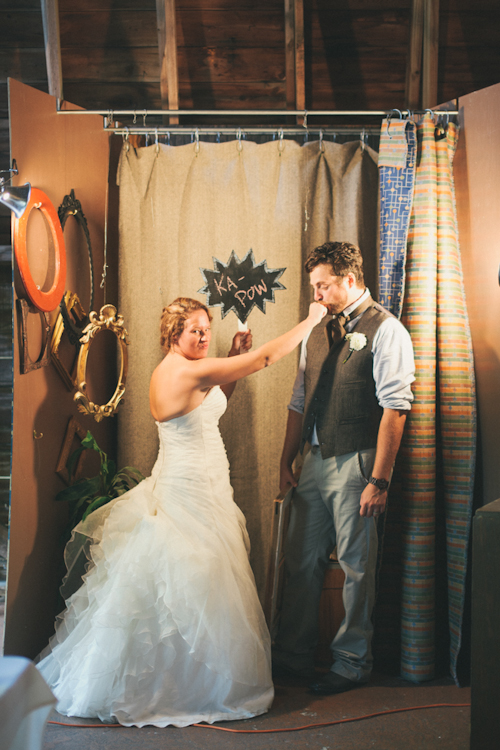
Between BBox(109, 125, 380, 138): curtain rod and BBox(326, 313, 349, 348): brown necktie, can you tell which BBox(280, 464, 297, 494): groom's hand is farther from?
BBox(109, 125, 380, 138): curtain rod

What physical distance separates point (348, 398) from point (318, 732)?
1.25 m

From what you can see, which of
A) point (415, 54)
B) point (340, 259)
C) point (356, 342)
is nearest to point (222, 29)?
point (415, 54)

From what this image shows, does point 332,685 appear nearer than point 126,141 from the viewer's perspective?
Yes

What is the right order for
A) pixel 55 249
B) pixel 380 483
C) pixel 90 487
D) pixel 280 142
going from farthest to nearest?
pixel 280 142, pixel 90 487, pixel 55 249, pixel 380 483

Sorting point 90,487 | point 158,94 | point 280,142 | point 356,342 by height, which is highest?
point 158,94

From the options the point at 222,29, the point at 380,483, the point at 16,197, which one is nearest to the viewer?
the point at 16,197

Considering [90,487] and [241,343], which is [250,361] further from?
[90,487]

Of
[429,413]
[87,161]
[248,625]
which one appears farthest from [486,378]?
[87,161]

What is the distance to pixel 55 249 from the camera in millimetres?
2607

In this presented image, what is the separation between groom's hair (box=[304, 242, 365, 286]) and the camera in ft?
8.63

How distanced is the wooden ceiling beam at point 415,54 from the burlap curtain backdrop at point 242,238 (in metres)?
0.41

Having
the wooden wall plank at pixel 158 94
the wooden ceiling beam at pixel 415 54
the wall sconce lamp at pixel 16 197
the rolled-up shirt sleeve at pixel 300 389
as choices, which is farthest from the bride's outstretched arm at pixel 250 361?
the wooden wall plank at pixel 158 94

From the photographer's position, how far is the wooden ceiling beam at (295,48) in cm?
308

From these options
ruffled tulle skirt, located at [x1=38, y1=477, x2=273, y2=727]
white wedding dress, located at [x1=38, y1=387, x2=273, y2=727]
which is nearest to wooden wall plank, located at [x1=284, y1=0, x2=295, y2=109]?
white wedding dress, located at [x1=38, y1=387, x2=273, y2=727]
